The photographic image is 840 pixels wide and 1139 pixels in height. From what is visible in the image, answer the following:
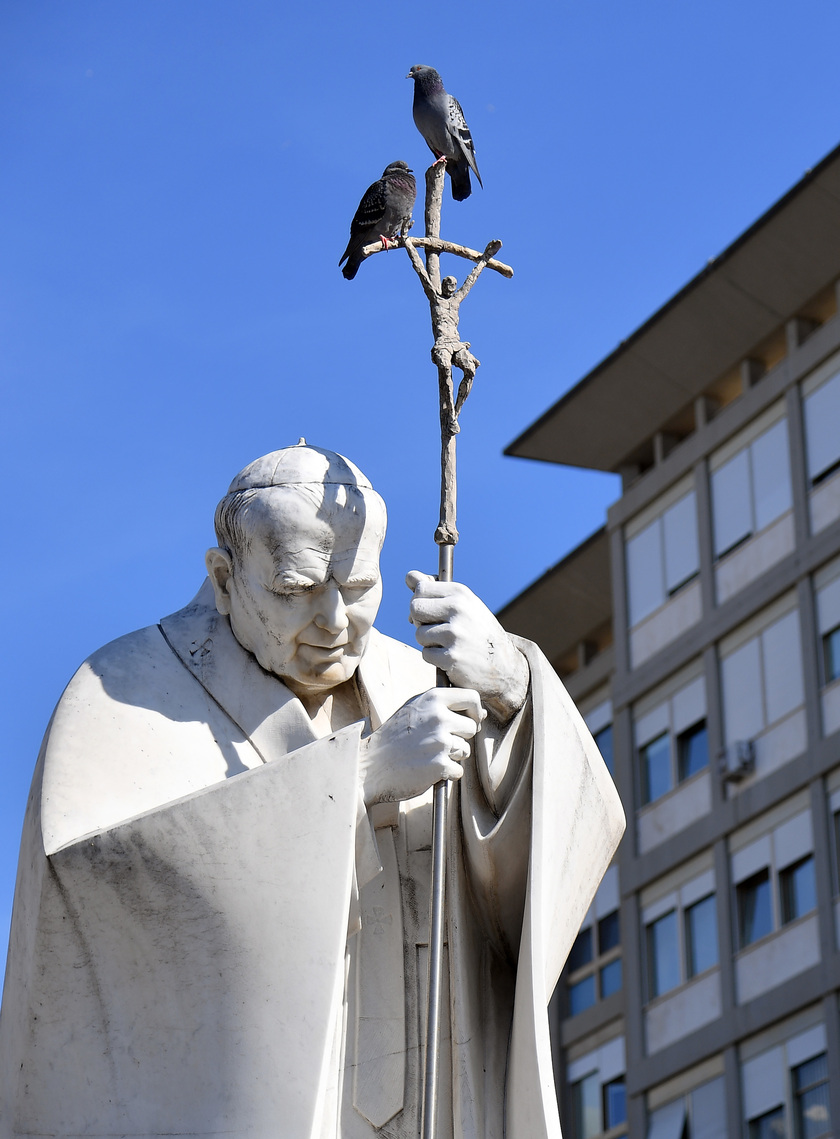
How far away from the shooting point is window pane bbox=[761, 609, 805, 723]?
35000mm

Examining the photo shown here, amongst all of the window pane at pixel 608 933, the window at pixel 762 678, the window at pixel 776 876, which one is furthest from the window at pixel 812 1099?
the window pane at pixel 608 933

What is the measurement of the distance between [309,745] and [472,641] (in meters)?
0.55

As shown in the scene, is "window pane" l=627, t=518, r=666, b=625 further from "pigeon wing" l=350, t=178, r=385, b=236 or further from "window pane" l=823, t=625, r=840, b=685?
"pigeon wing" l=350, t=178, r=385, b=236

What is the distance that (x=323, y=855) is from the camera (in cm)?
675

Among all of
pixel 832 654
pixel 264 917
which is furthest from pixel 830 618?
pixel 264 917

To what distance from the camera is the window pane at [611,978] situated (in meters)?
39.0

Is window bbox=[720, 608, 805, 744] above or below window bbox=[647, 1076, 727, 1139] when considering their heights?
above

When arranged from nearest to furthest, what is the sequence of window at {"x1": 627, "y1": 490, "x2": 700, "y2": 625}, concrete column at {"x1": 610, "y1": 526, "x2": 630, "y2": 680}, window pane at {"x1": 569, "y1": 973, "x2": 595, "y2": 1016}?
window at {"x1": 627, "y1": 490, "x2": 700, "y2": 625}
window pane at {"x1": 569, "y1": 973, "x2": 595, "y2": 1016}
concrete column at {"x1": 610, "y1": 526, "x2": 630, "y2": 680}

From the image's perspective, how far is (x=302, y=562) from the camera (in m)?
7.11

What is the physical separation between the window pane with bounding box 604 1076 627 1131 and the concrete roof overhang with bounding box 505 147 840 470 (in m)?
9.94

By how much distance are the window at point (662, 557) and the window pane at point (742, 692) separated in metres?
2.04

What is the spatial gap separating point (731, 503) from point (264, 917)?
31.5m

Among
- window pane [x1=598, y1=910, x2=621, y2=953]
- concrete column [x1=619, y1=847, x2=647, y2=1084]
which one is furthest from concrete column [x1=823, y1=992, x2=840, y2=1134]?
window pane [x1=598, y1=910, x2=621, y2=953]

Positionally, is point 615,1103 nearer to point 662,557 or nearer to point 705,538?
point 662,557
